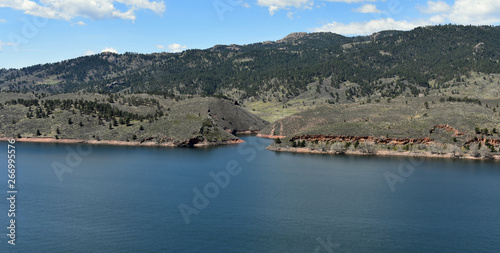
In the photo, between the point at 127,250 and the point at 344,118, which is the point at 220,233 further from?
the point at 344,118

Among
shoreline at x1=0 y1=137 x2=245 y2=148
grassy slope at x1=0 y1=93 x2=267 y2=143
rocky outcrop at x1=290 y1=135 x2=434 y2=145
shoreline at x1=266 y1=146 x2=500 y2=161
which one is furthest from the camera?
grassy slope at x1=0 y1=93 x2=267 y2=143

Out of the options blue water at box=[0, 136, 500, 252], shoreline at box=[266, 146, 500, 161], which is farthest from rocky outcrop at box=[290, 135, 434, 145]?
blue water at box=[0, 136, 500, 252]

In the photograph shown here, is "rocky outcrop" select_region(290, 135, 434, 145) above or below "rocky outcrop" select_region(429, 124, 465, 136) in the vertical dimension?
below

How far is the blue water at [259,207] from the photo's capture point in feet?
189

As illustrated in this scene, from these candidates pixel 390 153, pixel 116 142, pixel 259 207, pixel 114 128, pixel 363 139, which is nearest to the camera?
pixel 259 207

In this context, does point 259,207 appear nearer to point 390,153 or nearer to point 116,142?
point 390,153

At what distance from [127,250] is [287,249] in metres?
21.2

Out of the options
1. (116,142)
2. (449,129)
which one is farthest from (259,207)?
(116,142)

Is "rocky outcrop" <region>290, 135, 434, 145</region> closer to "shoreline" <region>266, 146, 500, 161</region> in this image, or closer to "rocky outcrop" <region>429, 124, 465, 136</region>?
"shoreline" <region>266, 146, 500, 161</region>

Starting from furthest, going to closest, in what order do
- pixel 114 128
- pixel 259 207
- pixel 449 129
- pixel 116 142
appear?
pixel 114 128, pixel 116 142, pixel 449 129, pixel 259 207

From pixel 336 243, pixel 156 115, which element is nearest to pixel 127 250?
pixel 336 243

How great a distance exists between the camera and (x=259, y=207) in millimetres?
72875

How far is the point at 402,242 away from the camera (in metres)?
58.4

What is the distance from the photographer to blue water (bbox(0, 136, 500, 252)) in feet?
189
